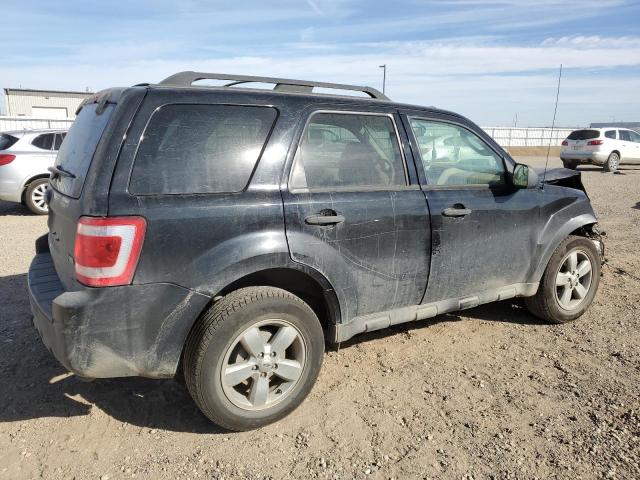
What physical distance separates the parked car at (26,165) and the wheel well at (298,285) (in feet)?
25.0

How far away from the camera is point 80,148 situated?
2.88 m

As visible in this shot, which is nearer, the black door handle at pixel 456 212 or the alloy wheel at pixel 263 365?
the alloy wheel at pixel 263 365

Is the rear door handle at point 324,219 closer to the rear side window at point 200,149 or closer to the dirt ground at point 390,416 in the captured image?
the rear side window at point 200,149

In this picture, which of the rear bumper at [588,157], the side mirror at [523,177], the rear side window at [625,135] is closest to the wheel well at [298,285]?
the side mirror at [523,177]

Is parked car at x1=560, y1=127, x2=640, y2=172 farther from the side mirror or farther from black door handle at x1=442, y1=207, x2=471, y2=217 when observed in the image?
black door handle at x1=442, y1=207, x2=471, y2=217

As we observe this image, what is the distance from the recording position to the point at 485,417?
3061mm

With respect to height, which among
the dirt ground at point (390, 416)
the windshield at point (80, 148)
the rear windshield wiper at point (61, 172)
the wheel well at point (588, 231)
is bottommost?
the dirt ground at point (390, 416)

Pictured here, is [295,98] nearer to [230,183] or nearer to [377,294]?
[230,183]

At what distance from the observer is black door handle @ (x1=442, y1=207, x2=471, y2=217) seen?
11.4 feet

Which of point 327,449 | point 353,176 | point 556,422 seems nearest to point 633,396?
point 556,422

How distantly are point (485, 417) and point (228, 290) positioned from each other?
1.65m

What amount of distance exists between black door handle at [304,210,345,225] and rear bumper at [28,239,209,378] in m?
0.72

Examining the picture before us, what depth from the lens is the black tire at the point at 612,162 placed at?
1908 centimetres

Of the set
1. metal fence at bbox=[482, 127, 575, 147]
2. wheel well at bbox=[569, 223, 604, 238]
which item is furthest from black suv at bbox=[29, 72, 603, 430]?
metal fence at bbox=[482, 127, 575, 147]
